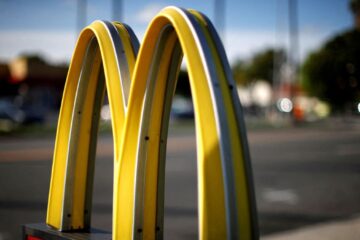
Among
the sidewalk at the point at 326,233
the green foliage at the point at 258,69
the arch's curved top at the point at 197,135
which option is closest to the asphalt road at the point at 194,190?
the sidewalk at the point at 326,233

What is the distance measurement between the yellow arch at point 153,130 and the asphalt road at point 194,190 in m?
3.06

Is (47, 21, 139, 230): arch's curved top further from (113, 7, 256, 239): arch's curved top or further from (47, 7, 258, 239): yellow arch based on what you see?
(113, 7, 256, 239): arch's curved top

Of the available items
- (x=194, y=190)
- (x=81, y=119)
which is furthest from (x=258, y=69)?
(x=81, y=119)

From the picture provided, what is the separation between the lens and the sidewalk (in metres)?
5.09

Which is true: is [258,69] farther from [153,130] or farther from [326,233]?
[153,130]

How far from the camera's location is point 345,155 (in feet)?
47.7

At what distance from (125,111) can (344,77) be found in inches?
299

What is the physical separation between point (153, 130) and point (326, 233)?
361 centimetres

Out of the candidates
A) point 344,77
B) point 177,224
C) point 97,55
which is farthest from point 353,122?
point 97,55

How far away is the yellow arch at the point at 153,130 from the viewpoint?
1.71 metres

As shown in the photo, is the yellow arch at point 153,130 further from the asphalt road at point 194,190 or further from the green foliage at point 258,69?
the green foliage at point 258,69

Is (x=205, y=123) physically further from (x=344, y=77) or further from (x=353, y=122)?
(x=353, y=122)

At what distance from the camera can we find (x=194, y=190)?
832cm

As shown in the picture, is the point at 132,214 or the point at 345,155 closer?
the point at 132,214
